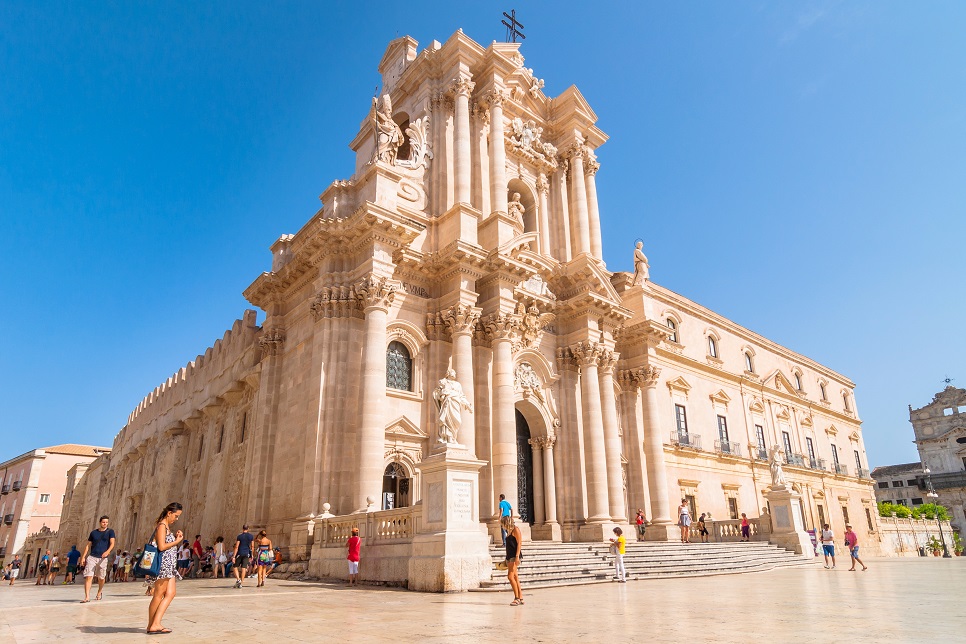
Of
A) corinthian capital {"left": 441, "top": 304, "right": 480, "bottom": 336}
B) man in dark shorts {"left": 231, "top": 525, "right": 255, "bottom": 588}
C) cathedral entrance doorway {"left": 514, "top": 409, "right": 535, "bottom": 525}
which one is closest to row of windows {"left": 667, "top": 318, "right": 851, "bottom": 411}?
cathedral entrance doorway {"left": 514, "top": 409, "right": 535, "bottom": 525}

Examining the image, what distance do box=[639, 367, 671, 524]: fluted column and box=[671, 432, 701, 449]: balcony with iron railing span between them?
2.25m

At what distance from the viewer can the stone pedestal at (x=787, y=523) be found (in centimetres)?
2339

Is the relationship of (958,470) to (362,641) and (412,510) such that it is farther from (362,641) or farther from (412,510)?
(362,641)

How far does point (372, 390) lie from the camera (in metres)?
17.2

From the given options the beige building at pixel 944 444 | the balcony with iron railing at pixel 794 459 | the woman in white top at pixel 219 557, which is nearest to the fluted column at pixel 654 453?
the balcony with iron railing at pixel 794 459

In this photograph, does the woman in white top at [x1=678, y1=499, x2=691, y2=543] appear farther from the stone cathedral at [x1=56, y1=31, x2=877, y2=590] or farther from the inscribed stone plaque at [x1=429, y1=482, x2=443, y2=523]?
the inscribed stone plaque at [x1=429, y1=482, x2=443, y2=523]

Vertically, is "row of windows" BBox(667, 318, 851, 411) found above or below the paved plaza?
above

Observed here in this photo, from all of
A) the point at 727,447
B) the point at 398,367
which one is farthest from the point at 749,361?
the point at 398,367

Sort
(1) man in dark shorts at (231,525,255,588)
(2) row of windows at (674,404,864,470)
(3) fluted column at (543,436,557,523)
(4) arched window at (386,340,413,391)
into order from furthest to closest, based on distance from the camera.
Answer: (2) row of windows at (674,404,864,470) → (3) fluted column at (543,436,557,523) → (4) arched window at (386,340,413,391) → (1) man in dark shorts at (231,525,255,588)

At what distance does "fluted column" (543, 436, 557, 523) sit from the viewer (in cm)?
2198

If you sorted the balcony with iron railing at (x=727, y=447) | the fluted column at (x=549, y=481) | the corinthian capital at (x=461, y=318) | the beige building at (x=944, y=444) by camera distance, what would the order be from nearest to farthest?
the corinthian capital at (x=461, y=318), the fluted column at (x=549, y=481), the balcony with iron railing at (x=727, y=447), the beige building at (x=944, y=444)

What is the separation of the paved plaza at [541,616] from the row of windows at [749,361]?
2003 cm

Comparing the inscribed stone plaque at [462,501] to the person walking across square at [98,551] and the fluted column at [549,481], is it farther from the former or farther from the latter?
the fluted column at [549,481]

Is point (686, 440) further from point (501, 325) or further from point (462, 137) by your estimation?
point (462, 137)
